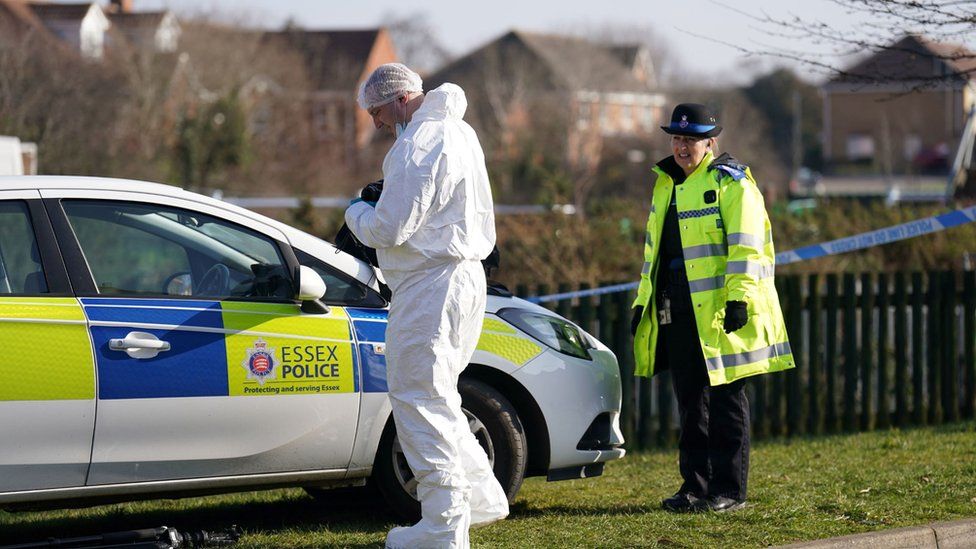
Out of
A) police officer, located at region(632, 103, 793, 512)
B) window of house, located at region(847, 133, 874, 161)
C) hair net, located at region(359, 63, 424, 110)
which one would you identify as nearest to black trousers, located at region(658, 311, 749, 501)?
police officer, located at region(632, 103, 793, 512)

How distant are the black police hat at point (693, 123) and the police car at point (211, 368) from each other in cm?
115

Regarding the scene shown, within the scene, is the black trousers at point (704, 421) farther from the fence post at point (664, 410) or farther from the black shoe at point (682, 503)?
the fence post at point (664, 410)

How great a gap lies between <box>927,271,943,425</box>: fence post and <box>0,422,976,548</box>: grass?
139 centimetres

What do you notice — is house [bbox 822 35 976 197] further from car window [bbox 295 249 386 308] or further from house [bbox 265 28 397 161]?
car window [bbox 295 249 386 308]

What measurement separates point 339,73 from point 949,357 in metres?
52.5

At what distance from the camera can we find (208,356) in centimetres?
514

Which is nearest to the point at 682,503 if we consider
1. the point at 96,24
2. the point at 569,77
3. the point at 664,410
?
the point at 664,410

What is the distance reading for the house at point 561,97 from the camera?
49062mm

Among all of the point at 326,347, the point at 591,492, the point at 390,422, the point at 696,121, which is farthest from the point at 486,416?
the point at 696,121

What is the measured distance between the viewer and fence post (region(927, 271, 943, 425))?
9000 mm

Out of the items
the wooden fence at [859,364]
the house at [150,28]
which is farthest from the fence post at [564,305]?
the house at [150,28]

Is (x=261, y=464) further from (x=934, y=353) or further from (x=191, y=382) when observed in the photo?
(x=934, y=353)

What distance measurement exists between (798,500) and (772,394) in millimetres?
2956

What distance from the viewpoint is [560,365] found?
5.88 meters
